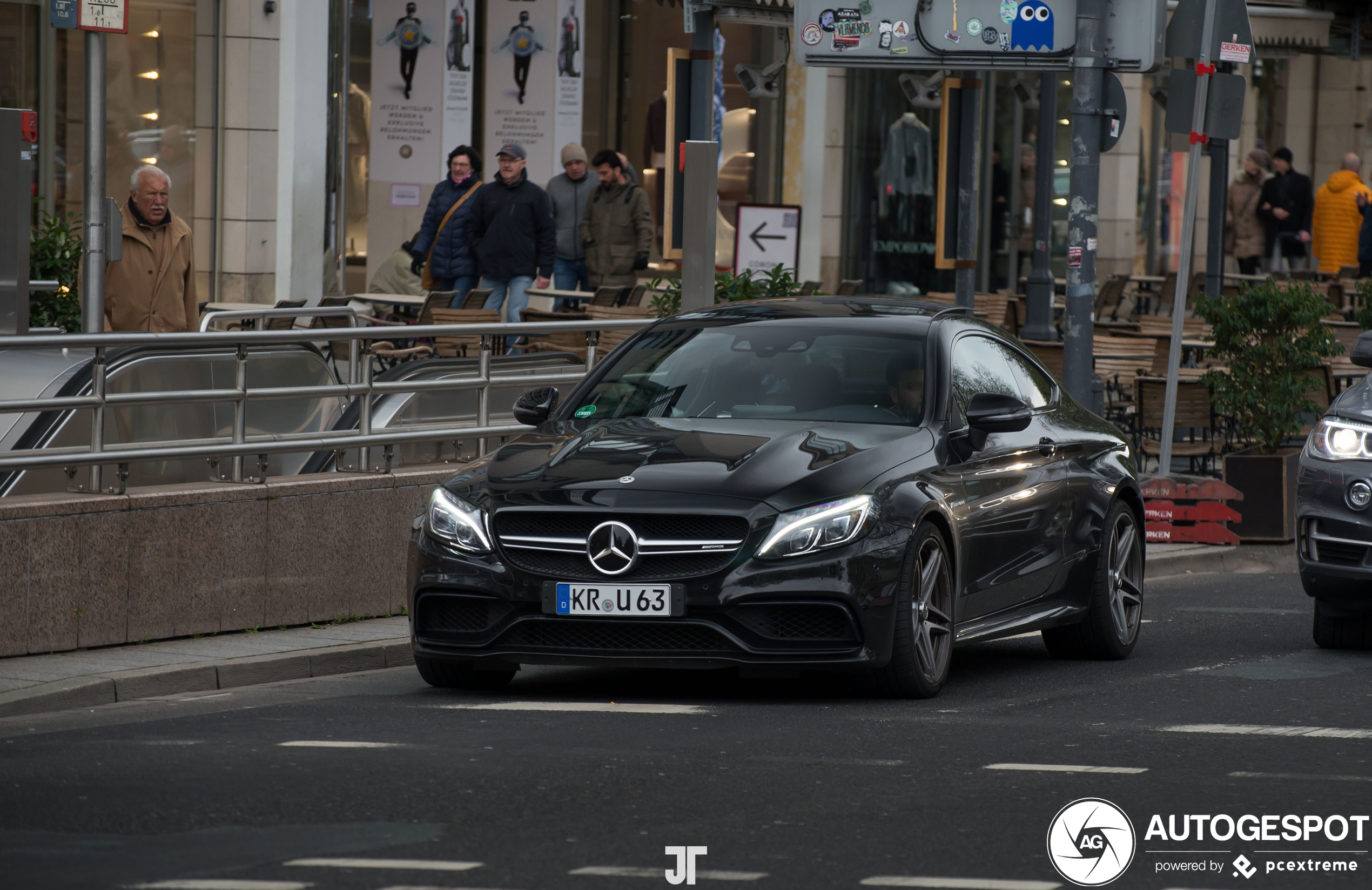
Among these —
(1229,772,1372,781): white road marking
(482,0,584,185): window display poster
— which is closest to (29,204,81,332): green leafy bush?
(1229,772,1372,781): white road marking

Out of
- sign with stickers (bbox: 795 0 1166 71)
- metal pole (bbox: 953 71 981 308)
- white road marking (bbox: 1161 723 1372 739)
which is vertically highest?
sign with stickers (bbox: 795 0 1166 71)

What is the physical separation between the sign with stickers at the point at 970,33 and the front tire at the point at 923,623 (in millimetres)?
6782

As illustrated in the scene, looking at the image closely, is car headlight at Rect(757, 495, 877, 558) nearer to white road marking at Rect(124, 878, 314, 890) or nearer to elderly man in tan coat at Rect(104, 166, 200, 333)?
white road marking at Rect(124, 878, 314, 890)

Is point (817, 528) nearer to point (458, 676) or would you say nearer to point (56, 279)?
point (458, 676)

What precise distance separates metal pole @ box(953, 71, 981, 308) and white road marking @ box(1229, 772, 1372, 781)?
11.2 metres

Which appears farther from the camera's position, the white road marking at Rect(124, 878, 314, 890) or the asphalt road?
the asphalt road

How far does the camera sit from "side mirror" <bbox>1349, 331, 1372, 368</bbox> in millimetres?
10695

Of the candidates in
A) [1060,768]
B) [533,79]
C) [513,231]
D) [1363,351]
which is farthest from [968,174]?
A: [1060,768]

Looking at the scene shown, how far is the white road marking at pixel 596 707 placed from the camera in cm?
850

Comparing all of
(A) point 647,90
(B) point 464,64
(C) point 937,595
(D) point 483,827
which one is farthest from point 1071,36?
(A) point 647,90

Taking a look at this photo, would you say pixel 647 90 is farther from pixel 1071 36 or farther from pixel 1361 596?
pixel 1361 596

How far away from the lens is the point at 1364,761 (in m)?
7.57

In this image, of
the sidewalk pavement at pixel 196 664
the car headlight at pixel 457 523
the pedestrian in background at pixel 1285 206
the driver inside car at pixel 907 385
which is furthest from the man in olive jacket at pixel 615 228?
the pedestrian in background at pixel 1285 206

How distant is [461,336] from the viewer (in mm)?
11266
